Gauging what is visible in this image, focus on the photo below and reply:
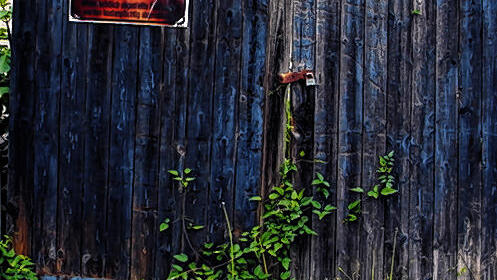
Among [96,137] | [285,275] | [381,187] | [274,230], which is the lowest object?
[285,275]

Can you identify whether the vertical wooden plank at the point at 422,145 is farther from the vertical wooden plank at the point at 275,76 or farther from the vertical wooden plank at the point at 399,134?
the vertical wooden plank at the point at 275,76

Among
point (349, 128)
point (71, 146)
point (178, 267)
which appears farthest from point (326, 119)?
point (71, 146)

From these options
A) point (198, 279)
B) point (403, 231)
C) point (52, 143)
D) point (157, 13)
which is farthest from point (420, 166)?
point (52, 143)

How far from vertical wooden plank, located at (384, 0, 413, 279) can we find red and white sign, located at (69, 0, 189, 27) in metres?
1.44

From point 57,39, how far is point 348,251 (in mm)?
2442

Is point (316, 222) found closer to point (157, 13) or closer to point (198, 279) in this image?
point (198, 279)

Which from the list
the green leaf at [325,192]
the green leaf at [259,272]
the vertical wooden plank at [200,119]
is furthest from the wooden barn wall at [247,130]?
the green leaf at [259,272]

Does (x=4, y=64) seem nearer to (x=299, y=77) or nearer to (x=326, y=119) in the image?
(x=299, y=77)

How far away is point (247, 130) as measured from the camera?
314cm

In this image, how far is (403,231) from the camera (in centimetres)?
317

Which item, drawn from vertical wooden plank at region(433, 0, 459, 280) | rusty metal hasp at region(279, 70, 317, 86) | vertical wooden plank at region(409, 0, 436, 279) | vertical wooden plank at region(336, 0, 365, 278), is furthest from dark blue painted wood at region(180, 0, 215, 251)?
vertical wooden plank at region(433, 0, 459, 280)

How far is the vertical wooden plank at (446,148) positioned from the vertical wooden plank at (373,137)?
369mm

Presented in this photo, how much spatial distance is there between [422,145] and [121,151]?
6.67ft

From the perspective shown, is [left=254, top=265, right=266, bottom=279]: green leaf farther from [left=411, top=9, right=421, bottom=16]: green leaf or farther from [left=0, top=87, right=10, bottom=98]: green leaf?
[left=0, top=87, right=10, bottom=98]: green leaf
